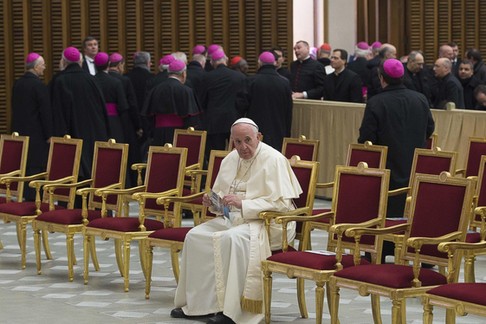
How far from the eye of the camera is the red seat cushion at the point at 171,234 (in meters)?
8.69

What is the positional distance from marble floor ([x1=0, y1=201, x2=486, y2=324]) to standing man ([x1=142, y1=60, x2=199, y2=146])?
93.8 inches

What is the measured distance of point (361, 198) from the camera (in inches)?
319

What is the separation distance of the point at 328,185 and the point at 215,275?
6.74 feet

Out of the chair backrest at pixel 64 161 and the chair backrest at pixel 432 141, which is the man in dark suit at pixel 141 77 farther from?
the chair backrest at pixel 432 141

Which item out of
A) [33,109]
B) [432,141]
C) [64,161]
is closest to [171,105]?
[33,109]

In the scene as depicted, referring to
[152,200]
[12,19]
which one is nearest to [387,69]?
[152,200]

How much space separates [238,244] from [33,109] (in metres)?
6.70

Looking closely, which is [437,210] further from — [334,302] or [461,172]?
[461,172]

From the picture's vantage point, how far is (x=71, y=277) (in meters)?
9.73

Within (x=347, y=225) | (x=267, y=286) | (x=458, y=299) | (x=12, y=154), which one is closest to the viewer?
(x=458, y=299)

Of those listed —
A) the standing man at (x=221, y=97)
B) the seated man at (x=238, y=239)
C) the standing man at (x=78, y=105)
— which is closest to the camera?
the seated man at (x=238, y=239)

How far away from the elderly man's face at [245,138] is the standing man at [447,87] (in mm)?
5893

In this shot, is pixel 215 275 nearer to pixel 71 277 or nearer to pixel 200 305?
pixel 200 305

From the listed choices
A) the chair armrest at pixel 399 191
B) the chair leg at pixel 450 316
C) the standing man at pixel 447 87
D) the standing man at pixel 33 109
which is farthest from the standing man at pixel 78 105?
the chair leg at pixel 450 316
